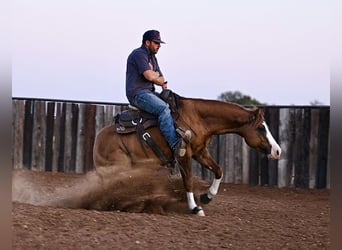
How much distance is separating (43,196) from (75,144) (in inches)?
236

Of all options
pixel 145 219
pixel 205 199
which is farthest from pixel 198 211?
pixel 145 219

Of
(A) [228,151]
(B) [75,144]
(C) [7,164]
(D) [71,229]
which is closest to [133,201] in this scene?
(D) [71,229]

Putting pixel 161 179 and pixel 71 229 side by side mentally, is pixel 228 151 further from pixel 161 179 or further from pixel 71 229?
pixel 71 229

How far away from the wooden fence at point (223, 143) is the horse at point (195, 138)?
4700mm

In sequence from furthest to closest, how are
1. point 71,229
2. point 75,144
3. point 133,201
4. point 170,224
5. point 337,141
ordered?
point 75,144, point 133,201, point 170,224, point 71,229, point 337,141

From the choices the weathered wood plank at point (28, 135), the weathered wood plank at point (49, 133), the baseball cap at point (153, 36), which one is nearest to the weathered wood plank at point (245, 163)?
the weathered wood plank at point (49, 133)

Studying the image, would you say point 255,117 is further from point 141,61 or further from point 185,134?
point 141,61

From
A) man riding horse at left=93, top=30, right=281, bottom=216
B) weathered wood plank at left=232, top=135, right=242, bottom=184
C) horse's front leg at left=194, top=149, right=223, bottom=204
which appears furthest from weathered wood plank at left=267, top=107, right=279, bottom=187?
horse's front leg at left=194, top=149, right=223, bottom=204

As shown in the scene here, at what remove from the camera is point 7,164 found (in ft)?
7.35

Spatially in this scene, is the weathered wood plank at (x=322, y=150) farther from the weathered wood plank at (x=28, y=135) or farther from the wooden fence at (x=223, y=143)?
the weathered wood plank at (x=28, y=135)

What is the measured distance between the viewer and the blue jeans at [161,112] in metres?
7.36

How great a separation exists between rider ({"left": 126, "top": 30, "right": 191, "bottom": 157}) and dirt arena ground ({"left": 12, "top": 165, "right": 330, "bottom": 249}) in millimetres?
553

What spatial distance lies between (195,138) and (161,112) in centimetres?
59

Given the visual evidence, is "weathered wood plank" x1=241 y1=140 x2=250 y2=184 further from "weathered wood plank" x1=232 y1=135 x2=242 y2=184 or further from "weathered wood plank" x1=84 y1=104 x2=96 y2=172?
"weathered wood plank" x1=84 y1=104 x2=96 y2=172
